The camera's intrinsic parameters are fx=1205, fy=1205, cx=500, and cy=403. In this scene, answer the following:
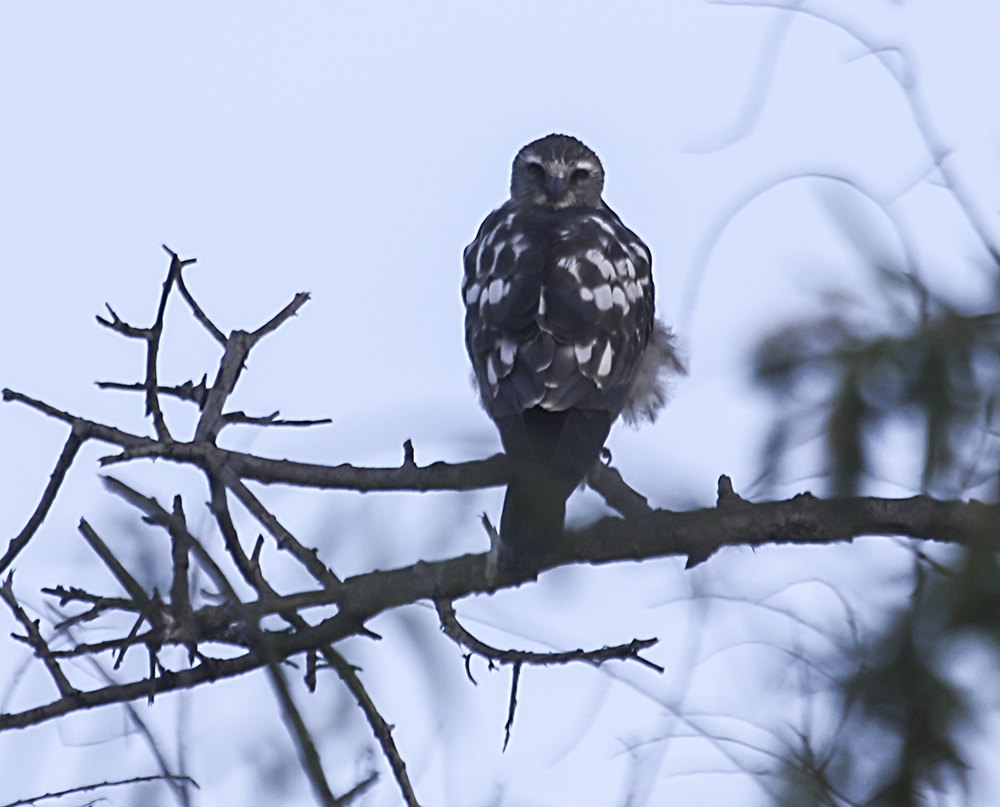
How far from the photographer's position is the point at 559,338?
4254mm

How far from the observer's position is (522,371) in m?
4.14

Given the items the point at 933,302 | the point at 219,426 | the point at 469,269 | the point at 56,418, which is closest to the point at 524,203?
the point at 469,269

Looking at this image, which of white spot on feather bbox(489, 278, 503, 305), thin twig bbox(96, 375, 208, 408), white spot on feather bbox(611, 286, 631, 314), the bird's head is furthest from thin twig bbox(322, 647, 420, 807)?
the bird's head

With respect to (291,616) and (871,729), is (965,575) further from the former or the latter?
(291,616)

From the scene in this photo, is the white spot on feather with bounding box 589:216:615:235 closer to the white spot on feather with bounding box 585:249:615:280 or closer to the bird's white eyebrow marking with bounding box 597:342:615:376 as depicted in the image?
the white spot on feather with bounding box 585:249:615:280

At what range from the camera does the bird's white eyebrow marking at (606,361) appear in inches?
166

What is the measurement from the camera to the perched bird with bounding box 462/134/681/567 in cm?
389

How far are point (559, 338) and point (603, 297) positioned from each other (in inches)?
14.9

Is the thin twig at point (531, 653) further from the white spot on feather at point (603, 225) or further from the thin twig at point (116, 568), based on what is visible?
the white spot on feather at point (603, 225)

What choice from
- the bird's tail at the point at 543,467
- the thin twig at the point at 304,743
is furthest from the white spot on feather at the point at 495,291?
the thin twig at the point at 304,743

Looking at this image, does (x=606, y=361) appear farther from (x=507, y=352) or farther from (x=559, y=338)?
(x=507, y=352)

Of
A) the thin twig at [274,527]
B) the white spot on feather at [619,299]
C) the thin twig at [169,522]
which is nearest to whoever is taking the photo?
the thin twig at [169,522]

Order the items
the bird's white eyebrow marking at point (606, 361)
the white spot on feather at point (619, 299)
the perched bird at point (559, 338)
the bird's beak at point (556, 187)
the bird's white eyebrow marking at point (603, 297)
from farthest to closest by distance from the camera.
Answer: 1. the bird's beak at point (556, 187)
2. the white spot on feather at point (619, 299)
3. the bird's white eyebrow marking at point (603, 297)
4. the bird's white eyebrow marking at point (606, 361)
5. the perched bird at point (559, 338)

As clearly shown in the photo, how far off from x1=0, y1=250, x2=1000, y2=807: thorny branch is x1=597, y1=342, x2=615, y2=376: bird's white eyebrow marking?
61cm
